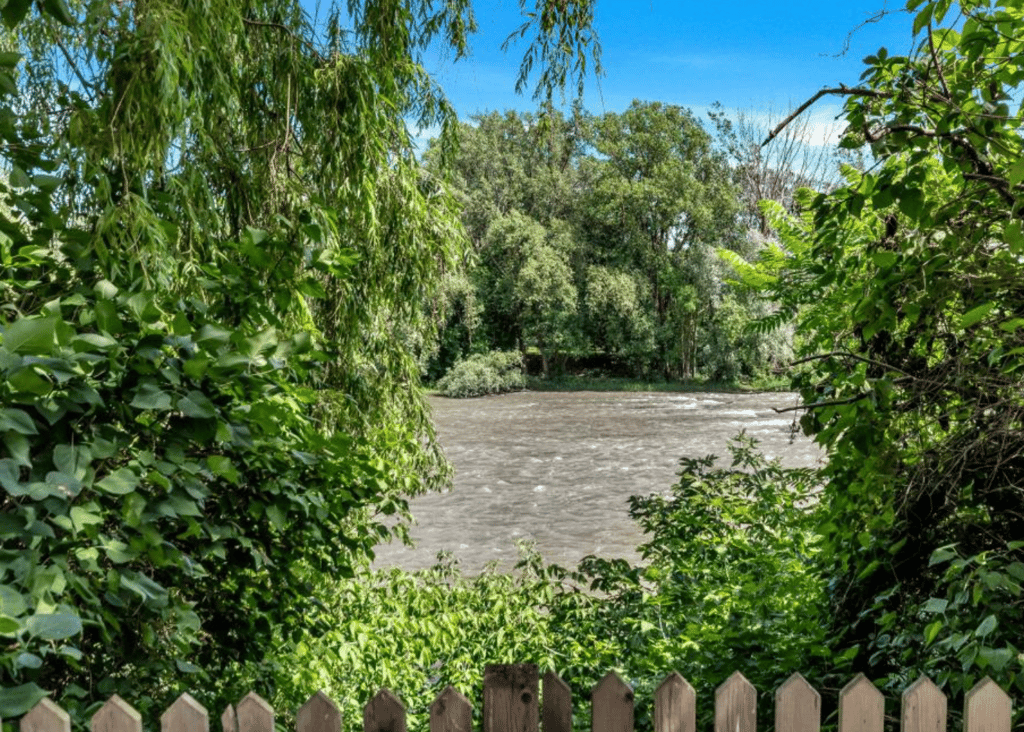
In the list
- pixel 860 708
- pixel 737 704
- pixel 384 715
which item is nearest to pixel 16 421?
pixel 384 715

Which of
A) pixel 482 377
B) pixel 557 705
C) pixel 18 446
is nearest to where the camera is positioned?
pixel 557 705

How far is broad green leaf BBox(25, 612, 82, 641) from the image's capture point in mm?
1310

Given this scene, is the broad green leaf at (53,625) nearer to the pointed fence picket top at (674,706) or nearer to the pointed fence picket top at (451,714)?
the pointed fence picket top at (451,714)

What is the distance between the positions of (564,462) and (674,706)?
14.6 meters

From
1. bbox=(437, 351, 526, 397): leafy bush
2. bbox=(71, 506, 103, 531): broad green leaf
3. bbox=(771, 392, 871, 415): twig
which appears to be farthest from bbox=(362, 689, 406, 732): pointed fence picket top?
bbox=(437, 351, 526, 397): leafy bush

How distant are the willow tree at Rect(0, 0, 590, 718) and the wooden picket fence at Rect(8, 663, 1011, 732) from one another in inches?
7.6

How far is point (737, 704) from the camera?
1.33 meters

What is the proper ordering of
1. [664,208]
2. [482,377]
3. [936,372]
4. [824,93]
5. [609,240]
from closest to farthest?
[824,93], [936,372], [482,377], [664,208], [609,240]

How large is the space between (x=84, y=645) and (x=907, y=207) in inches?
79.3

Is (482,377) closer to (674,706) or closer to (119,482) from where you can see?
(119,482)

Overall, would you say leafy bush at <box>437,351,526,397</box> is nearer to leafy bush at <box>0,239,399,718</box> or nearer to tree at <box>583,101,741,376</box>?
tree at <box>583,101,741,376</box>

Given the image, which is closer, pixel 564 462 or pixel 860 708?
pixel 860 708

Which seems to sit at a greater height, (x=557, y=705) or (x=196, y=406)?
(x=196, y=406)

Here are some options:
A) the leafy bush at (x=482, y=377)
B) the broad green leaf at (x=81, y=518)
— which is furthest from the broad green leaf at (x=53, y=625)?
the leafy bush at (x=482, y=377)
